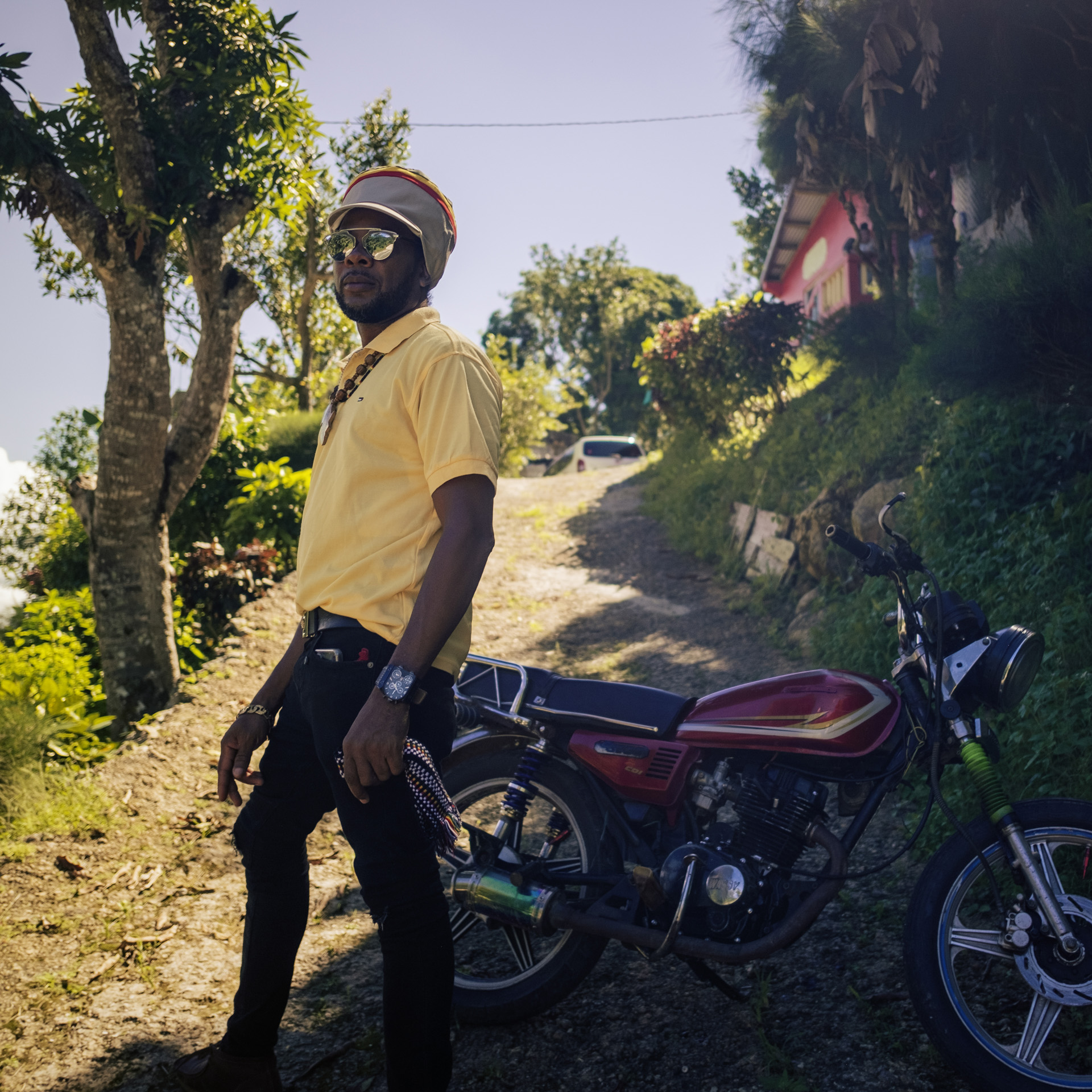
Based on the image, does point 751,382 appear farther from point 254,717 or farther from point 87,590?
point 254,717

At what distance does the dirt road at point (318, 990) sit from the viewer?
243 centimetres

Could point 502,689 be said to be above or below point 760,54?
below

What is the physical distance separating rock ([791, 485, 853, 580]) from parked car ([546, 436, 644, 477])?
1542cm

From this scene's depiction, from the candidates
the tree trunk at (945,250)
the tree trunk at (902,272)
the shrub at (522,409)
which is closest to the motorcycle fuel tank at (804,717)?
the tree trunk at (945,250)

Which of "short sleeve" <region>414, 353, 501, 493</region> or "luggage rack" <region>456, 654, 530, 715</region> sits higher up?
"short sleeve" <region>414, 353, 501, 493</region>

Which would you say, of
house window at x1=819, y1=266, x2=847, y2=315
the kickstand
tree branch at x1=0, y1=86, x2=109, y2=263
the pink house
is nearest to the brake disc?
the kickstand

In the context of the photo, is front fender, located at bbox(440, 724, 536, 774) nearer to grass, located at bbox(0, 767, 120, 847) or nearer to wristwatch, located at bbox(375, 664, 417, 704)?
wristwatch, located at bbox(375, 664, 417, 704)

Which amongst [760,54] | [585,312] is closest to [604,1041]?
[760,54]

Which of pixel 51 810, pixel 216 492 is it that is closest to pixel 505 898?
pixel 51 810

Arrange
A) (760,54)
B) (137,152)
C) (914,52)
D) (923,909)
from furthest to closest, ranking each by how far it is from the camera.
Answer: (760,54), (914,52), (137,152), (923,909)

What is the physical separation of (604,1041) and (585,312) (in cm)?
3761

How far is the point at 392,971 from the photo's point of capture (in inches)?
73.6

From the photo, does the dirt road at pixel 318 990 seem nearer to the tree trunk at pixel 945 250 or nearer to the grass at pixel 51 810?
the grass at pixel 51 810

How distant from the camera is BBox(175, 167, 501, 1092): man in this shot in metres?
1.81
